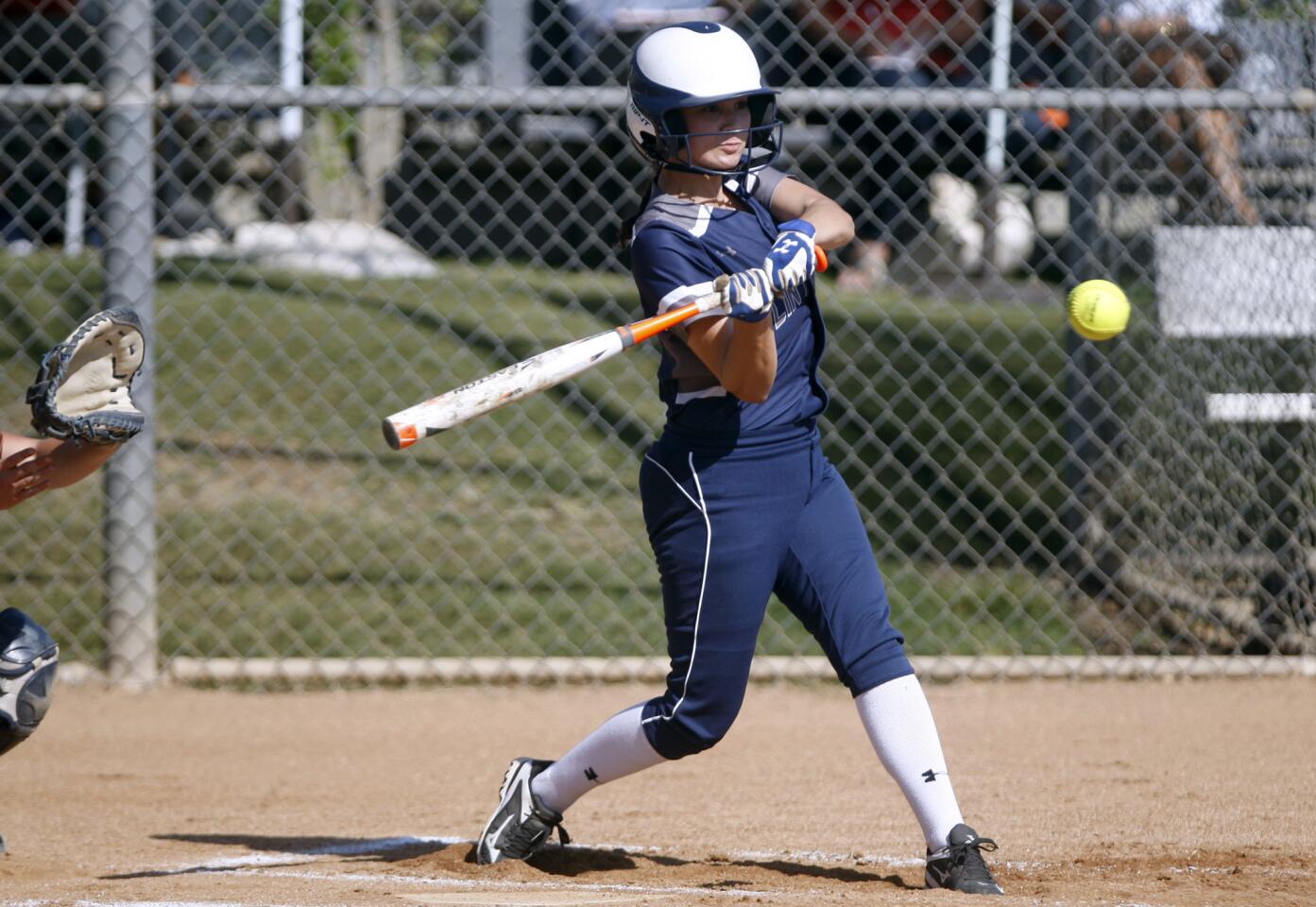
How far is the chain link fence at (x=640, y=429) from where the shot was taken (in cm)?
486

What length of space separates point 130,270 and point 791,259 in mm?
2887

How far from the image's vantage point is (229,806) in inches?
150

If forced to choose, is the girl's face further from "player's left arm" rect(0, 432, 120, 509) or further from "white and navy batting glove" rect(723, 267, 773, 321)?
"player's left arm" rect(0, 432, 120, 509)

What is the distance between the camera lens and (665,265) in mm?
2734

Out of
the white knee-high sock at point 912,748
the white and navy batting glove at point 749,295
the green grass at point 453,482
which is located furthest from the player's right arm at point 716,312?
the green grass at point 453,482

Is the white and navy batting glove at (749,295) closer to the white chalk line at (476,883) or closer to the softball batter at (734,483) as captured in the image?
the softball batter at (734,483)

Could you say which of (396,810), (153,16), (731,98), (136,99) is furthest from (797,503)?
(153,16)

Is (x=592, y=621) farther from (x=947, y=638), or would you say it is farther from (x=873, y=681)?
(x=873, y=681)

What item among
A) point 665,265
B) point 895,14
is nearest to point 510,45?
point 895,14

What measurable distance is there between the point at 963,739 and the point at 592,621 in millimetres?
1607

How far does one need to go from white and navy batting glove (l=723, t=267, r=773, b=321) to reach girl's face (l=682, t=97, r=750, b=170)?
0.34 meters

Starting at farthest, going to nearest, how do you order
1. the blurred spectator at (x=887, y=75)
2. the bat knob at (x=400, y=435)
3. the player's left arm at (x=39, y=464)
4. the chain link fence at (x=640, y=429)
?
the blurred spectator at (x=887, y=75)
the chain link fence at (x=640, y=429)
the player's left arm at (x=39, y=464)
the bat knob at (x=400, y=435)

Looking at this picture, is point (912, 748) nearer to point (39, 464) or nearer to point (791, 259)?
point (791, 259)

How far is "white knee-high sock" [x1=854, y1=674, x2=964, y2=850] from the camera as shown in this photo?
2.84 metres
